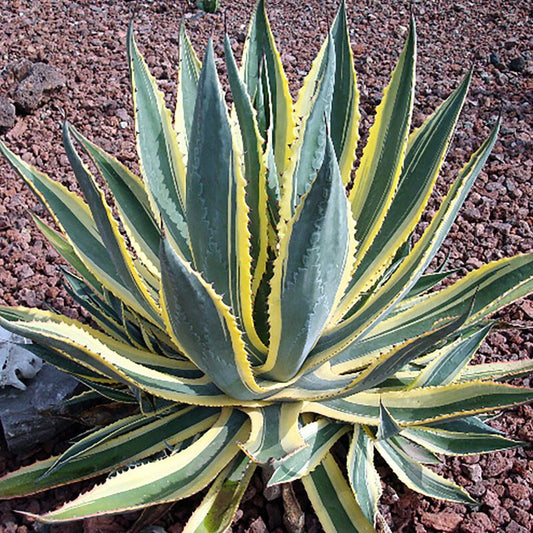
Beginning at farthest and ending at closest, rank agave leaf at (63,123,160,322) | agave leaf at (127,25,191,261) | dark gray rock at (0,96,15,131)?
dark gray rock at (0,96,15,131) → agave leaf at (127,25,191,261) → agave leaf at (63,123,160,322)

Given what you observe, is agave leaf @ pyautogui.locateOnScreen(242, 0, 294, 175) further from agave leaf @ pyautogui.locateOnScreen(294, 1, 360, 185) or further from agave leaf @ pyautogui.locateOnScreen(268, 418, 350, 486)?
agave leaf @ pyautogui.locateOnScreen(268, 418, 350, 486)

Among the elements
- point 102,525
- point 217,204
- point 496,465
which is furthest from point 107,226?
point 496,465

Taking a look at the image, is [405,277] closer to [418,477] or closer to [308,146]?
[308,146]

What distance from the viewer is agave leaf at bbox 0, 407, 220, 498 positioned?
1329 millimetres

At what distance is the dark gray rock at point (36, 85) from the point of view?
2.48 meters

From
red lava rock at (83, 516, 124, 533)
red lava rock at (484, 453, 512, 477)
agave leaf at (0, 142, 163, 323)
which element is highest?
agave leaf at (0, 142, 163, 323)

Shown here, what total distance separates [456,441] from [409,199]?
0.48 metres

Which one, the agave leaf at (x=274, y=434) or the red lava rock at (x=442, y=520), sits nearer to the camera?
the agave leaf at (x=274, y=434)

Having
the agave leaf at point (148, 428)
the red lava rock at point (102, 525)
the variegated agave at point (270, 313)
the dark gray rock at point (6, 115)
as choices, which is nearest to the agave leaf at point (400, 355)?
the variegated agave at point (270, 313)

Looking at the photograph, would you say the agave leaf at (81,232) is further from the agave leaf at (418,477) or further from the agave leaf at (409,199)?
the agave leaf at (418,477)

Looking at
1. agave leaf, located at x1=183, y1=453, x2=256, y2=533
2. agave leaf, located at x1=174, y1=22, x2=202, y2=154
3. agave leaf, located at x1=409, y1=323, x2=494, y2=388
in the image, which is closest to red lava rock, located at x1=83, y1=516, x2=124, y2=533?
agave leaf, located at x1=183, y1=453, x2=256, y2=533

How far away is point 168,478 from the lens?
1.22 meters

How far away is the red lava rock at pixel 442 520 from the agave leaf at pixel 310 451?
252 mm

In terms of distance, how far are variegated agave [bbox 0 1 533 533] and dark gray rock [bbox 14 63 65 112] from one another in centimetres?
120
